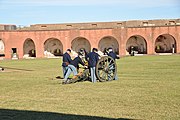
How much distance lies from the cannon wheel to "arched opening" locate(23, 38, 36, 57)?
32477mm

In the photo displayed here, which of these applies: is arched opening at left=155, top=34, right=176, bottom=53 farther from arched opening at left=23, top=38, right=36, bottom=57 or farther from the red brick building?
arched opening at left=23, top=38, right=36, bottom=57

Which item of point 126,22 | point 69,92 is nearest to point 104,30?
point 126,22

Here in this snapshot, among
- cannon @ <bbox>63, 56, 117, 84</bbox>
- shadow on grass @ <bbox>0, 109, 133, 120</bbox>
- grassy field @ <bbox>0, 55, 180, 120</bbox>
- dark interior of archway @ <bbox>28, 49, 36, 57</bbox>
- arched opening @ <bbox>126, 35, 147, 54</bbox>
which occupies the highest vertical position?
arched opening @ <bbox>126, 35, 147, 54</bbox>

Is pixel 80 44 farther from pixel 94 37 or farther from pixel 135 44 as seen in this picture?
pixel 135 44

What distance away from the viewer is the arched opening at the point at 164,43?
40.9 meters

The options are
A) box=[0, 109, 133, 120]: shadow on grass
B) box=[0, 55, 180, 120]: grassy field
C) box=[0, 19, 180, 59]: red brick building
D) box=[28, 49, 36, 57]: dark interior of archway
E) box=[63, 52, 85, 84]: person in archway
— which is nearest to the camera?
box=[0, 109, 133, 120]: shadow on grass

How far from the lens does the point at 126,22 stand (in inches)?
1654

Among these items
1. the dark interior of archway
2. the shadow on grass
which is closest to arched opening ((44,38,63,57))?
the dark interior of archway

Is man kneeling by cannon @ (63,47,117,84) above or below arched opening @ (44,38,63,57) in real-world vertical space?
below

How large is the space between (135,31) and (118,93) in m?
32.6

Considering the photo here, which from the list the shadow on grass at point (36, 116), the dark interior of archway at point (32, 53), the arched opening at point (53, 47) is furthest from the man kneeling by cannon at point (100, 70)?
the dark interior of archway at point (32, 53)

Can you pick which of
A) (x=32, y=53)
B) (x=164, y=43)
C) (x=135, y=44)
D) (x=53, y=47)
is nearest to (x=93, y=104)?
(x=135, y=44)

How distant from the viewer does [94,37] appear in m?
40.6

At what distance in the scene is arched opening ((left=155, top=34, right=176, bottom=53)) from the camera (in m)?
40.9
